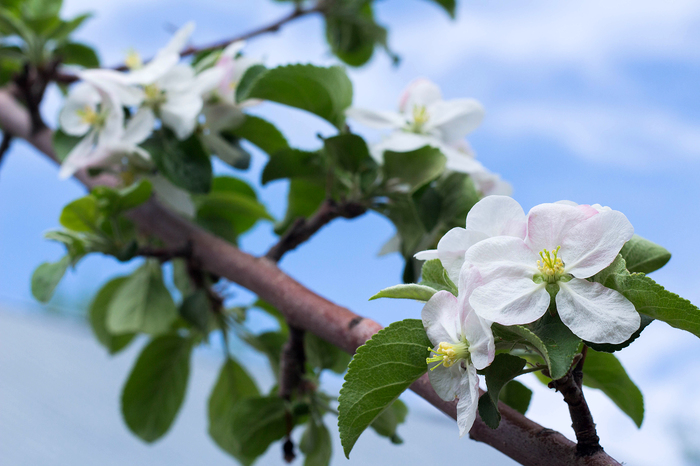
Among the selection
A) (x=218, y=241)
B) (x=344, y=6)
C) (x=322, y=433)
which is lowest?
(x=322, y=433)

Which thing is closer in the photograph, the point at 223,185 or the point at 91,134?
the point at 91,134

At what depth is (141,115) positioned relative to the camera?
0.56 meters

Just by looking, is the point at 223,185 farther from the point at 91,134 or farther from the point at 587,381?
the point at 587,381

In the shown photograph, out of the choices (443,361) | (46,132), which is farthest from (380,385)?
(46,132)

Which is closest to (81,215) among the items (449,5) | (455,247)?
(455,247)

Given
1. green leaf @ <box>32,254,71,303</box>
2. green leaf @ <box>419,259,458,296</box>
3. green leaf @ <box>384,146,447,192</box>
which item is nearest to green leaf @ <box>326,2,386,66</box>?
green leaf @ <box>384,146,447,192</box>

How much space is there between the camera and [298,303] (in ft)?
1.58

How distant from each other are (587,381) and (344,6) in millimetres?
757

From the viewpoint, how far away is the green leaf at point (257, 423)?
0.56 m

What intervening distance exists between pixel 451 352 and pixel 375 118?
1.02 feet

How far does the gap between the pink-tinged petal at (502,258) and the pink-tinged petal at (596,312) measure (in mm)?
19

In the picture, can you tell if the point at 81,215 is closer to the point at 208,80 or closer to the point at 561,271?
the point at 208,80

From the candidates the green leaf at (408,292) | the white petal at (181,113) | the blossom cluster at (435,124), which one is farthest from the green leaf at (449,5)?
the green leaf at (408,292)

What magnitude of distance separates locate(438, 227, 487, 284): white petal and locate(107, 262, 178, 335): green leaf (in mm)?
486
